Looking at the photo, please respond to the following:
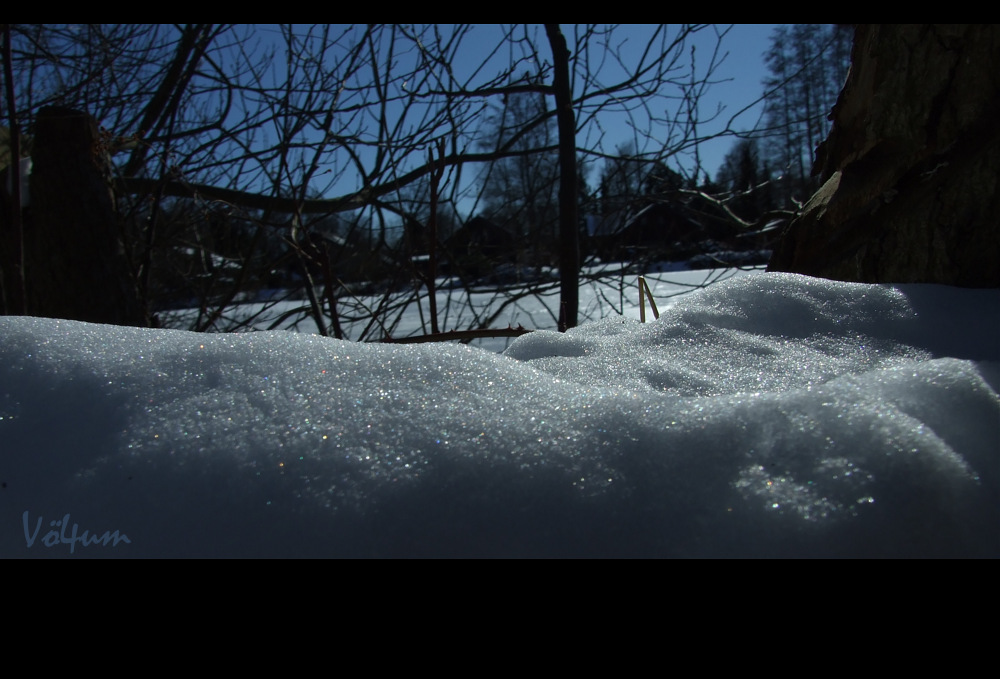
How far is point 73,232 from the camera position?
221 cm

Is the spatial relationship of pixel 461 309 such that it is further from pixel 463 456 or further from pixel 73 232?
pixel 463 456

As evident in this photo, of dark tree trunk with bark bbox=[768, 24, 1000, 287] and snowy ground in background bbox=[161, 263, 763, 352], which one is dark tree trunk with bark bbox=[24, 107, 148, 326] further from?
dark tree trunk with bark bbox=[768, 24, 1000, 287]

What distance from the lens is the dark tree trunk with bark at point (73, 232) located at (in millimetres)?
2195

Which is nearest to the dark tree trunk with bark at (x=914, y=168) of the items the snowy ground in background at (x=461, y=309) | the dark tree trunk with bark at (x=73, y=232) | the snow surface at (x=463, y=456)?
the snow surface at (x=463, y=456)

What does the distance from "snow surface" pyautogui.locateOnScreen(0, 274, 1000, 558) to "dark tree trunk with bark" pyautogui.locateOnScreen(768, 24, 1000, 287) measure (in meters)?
0.34

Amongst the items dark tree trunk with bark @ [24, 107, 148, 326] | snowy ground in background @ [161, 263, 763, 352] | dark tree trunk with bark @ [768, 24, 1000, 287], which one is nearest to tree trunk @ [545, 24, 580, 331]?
snowy ground in background @ [161, 263, 763, 352]

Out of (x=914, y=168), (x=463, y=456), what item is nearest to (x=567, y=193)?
(x=914, y=168)

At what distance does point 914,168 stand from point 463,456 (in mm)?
987

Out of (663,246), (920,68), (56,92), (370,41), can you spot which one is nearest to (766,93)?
(663,246)

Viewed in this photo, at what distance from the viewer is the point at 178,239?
353cm

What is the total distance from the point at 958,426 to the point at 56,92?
426cm

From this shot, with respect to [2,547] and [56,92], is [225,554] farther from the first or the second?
[56,92]

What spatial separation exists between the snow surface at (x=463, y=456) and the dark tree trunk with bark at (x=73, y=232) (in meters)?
1.89
